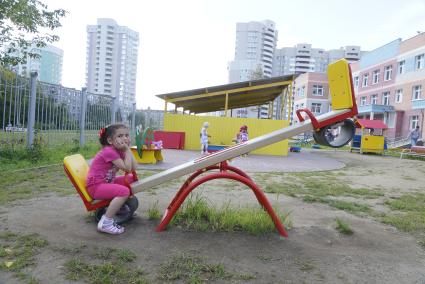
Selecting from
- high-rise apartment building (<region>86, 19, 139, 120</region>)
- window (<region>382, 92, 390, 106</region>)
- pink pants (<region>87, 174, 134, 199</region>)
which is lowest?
pink pants (<region>87, 174, 134, 199</region>)

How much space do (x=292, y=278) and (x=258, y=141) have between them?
1336 mm

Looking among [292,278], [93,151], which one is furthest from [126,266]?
[93,151]

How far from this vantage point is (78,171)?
368 centimetres

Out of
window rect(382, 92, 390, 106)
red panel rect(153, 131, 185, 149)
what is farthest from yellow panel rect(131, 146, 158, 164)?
window rect(382, 92, 390, 106)

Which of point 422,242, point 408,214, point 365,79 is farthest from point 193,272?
point 365,79

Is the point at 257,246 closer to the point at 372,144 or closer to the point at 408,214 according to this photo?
the point at 408,214

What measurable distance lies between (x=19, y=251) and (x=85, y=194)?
0.77 m

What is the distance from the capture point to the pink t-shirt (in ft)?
11.6

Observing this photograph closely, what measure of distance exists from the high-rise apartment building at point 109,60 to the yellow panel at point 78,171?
9171 centimetres

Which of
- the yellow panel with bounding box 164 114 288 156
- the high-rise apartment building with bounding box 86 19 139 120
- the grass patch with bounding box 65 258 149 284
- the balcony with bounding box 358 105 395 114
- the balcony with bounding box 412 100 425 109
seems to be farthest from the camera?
the high-rise apartment building with bounding box 86 19 139 120

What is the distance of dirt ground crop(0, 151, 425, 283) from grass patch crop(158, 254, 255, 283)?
0.06 m

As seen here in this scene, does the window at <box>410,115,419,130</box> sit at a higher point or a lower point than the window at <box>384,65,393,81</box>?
lower

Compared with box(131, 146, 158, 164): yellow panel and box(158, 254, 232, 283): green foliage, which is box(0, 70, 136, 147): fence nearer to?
box(131, 146, 158, 164): yellow panel

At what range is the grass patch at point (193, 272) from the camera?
256 centimetres
